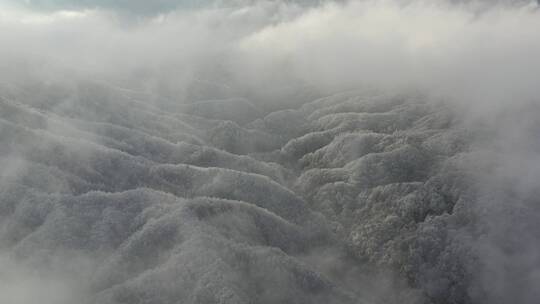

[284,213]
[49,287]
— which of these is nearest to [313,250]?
[284,213]

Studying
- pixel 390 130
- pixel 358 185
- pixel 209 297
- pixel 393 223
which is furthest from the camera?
pixel 390 130

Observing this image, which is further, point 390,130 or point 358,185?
point 390,130

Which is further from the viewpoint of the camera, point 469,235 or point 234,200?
point 234,200

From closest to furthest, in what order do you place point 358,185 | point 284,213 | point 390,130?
point 284,213 → point 358,185 → point 390,130

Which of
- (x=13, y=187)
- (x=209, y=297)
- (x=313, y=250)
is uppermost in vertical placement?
(x=13, y=187)

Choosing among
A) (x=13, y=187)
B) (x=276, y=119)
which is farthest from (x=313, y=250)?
(x=276, y=119)

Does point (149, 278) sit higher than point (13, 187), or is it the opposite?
point (13, 187)

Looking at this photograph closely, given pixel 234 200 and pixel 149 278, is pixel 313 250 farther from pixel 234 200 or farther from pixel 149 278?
pixel 149 278

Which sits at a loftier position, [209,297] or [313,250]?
[209,297]

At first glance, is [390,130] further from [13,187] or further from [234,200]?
[13,187]
